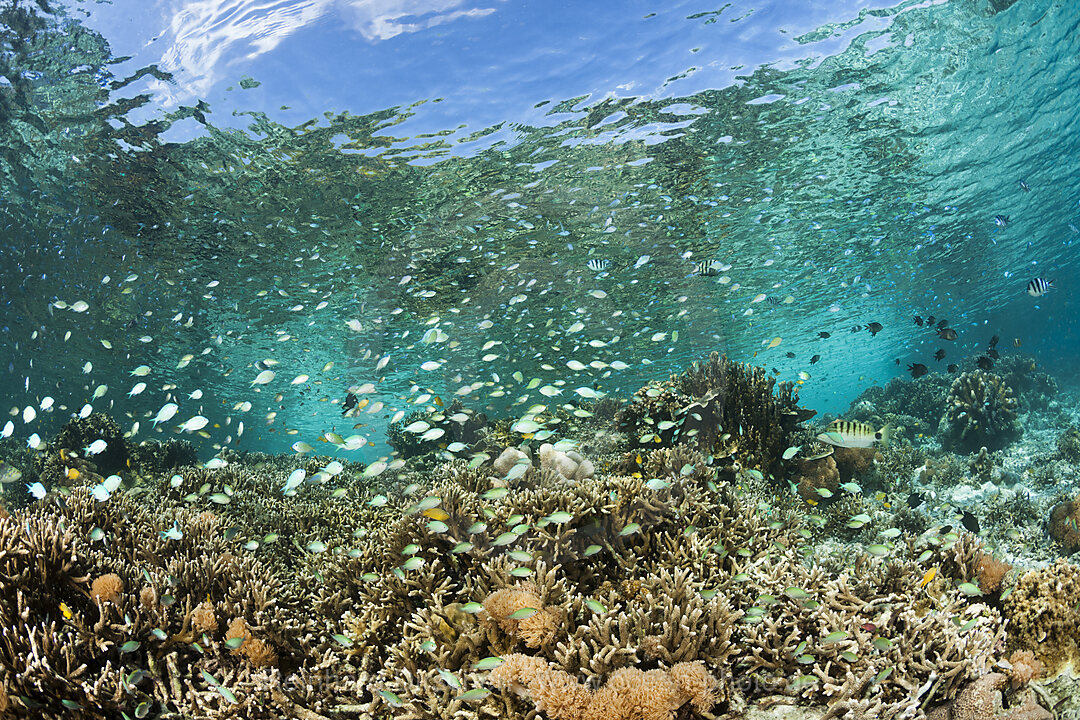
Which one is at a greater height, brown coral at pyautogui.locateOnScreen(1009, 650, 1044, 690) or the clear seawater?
the clear seawater

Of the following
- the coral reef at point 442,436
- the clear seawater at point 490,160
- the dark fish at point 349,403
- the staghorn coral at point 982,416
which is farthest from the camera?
the staghorn coral at point 982,416

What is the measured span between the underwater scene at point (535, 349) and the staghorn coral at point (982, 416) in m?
0.14

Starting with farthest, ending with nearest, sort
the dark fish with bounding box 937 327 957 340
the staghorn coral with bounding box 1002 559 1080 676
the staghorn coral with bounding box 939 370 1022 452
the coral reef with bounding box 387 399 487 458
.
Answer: the staghorn coral with bounding box 939 370 1022 452 < the coral reef with bounding box 387 399 487 458 < the dark fish with bounding box 937 327 957 340 < the staghorn coral with bounding box 1002 559 1080 676

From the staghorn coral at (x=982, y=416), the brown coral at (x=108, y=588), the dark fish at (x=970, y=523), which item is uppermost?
the brown coral at (x=108, y=588)

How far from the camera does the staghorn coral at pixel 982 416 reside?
15.4 metres

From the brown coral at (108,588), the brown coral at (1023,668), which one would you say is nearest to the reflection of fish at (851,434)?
the brown coral at (1023,668)

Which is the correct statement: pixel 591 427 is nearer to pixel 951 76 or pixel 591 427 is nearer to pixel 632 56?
pixel 632 56

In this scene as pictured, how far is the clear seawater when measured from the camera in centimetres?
1130

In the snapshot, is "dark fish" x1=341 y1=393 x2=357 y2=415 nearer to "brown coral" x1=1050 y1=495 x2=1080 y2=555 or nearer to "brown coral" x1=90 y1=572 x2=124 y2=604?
"brown coral" x1=90 y1=572 x2=124 y2=604

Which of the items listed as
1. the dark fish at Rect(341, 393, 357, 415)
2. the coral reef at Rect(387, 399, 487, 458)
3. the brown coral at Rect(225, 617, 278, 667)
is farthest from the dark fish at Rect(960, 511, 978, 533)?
the dark fish at Rect(341, 393, 357, 415)

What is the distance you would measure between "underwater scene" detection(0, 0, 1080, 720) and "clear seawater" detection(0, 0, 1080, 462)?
11 cm

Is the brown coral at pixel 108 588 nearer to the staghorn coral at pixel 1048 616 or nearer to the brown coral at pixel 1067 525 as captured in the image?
the staghorn coral at pixel 1048 616

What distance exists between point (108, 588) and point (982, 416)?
20.7 meters

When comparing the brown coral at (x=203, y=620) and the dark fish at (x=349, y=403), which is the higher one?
the brown coral at (x=203, y=620)
